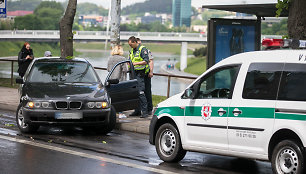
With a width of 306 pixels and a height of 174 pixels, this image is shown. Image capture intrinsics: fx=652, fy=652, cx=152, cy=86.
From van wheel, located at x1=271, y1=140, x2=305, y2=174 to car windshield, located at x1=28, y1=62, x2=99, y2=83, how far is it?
238 inches

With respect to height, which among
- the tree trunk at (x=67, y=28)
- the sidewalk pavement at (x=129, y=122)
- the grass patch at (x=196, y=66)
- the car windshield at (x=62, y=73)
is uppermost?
the tree trunk at (x=67, y=28)

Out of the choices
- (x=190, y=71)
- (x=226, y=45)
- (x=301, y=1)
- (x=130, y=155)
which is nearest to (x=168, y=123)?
(x=130, y=155)

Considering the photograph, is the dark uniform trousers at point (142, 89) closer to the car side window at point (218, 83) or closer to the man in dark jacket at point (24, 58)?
the car side window at point (218, 83)

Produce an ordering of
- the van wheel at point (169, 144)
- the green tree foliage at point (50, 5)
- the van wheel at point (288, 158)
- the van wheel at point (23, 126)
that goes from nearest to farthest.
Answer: the van wheel at point (288, 158), the van wheel at point (169, 144), the van wheel at point (23, 126), the green tree foliage at point (50, 5)

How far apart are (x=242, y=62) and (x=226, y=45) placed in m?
5.93

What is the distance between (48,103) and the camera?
11.9m

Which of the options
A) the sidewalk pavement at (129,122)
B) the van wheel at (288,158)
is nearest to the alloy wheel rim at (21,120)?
the sidewalk pavement at (129,122)

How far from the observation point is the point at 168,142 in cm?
945

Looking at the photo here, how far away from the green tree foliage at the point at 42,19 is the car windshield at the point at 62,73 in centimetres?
15583

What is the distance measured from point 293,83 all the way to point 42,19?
172 m

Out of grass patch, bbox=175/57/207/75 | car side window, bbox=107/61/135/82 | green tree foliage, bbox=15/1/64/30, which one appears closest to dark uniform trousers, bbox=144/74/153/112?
car side window, bbox=107/61/135/82

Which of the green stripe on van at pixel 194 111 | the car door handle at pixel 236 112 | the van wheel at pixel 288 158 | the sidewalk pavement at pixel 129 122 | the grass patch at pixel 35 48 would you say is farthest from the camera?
the grass patch at pixel 35 48

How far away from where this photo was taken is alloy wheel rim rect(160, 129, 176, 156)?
30.7 feet

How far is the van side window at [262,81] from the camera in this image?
796cm
